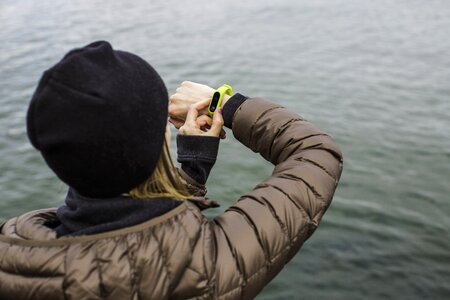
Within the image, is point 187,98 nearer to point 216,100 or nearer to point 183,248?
point 216,100

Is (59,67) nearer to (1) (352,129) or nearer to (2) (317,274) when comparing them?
(2) (317,274)

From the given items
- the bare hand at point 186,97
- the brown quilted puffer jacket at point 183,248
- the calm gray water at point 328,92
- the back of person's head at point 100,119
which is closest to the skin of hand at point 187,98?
the bare hand at point 186,97

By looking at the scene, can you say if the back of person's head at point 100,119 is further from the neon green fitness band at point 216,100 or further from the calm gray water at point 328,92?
the calm gray water at point 328,92

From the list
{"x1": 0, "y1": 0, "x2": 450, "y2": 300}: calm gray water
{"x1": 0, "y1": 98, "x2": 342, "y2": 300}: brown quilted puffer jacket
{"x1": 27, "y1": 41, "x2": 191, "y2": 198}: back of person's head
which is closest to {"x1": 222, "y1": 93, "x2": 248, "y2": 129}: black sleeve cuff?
{"x1": 0, "y1": 98, "x2": 342, "y2": 300}: brown quilted puffer jacket

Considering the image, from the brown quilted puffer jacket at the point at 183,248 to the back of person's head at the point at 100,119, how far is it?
0.16 m

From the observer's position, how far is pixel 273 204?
5.21 feet

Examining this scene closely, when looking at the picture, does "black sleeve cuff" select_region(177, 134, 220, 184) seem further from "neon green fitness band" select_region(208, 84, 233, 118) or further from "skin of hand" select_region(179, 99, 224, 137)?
"neon green fitness band" select_region(208, 84, 233, 118)

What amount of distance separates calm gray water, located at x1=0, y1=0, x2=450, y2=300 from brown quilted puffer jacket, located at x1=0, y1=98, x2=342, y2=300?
9.54ft

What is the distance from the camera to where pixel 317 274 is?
4539 mm

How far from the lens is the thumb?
1.92m

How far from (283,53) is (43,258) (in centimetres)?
1000

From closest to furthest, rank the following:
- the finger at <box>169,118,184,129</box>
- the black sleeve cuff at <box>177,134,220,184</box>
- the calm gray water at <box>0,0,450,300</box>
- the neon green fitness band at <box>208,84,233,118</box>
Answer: the black sleeve cuff at <box>177,134,220,184</box> < the neon green fitness band at <box>208,84,233,118</box> < the finger at <box>169,118,184,129</box> < the calm gray water at <box>0,0,450,300</box>

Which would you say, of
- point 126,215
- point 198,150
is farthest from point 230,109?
point 126,215

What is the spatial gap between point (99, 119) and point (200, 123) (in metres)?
0.77
